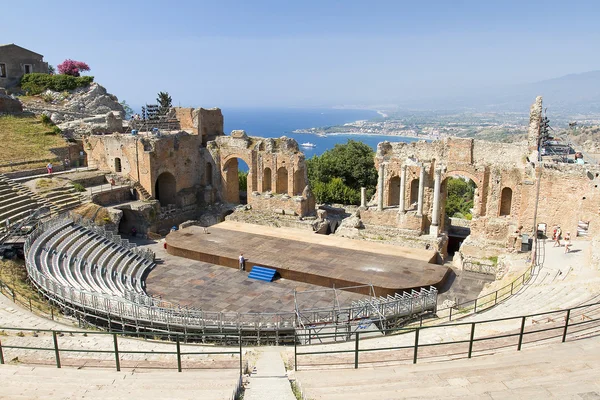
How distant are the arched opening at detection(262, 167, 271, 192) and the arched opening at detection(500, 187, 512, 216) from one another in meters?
15.8

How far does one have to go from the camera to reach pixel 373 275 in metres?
22.1

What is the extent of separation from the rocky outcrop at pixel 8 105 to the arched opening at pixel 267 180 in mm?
23288

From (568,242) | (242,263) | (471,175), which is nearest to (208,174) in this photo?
(242,263)

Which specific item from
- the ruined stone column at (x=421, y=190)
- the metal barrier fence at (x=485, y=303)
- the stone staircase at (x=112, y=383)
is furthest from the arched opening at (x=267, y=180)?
the stone staircase at (x=112, y=383)

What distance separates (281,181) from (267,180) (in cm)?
110

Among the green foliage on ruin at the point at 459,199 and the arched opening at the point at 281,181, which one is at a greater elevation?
the arched opening at the point at 281,181

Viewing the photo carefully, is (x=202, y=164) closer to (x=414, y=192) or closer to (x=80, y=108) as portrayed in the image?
(x=414, y=192)

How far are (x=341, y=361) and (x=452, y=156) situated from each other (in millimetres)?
19599

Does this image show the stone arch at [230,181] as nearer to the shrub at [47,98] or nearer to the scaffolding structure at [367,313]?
the scaffolding structure at [367,313]

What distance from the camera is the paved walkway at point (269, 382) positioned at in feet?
31.7

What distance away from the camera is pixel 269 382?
10312 millimetres

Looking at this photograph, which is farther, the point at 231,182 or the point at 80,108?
the point at 80,108

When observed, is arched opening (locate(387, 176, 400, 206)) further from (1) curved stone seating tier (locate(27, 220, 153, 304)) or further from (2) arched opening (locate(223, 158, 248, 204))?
(1) curved stone seating tier (locate(27, 220, 153, 304))

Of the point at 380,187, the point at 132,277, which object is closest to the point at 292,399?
the point at 132,277
